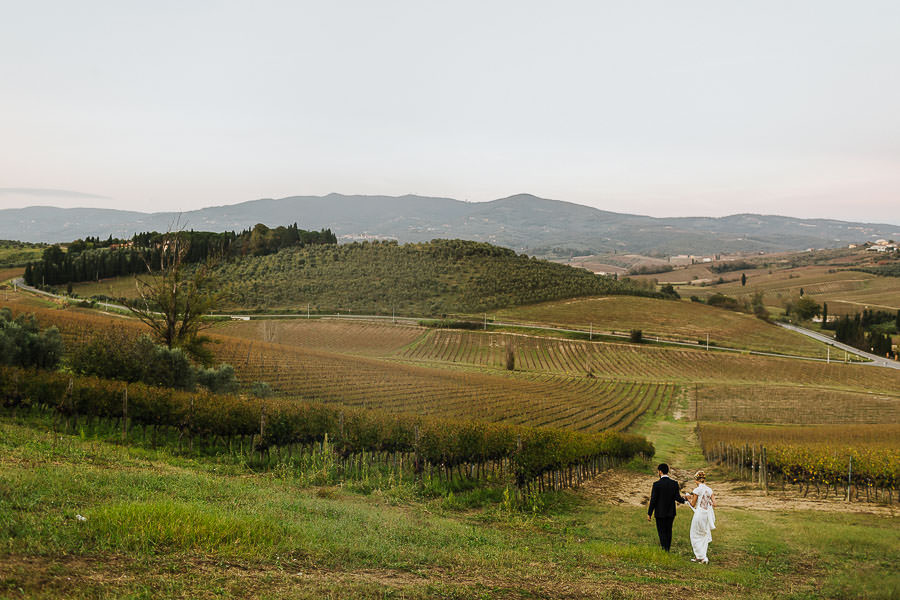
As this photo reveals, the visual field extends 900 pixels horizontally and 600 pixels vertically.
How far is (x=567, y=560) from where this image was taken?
435 inches

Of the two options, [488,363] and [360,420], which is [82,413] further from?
[488,363]

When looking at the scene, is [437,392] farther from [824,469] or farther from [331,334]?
[331,334]

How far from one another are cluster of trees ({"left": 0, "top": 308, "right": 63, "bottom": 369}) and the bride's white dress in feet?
84.5

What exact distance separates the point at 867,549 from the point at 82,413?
23.7 m

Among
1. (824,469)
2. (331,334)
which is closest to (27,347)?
(824,469)

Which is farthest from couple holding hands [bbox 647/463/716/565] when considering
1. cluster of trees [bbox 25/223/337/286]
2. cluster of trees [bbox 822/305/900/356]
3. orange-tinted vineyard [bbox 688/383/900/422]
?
cluster of trees [bbox 822/305/900/356]

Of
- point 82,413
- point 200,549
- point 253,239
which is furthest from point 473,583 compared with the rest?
point 253,239

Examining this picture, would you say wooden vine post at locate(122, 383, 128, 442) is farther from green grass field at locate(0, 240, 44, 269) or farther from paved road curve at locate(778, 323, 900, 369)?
green grass field at locate(0, 240, 44, 269)

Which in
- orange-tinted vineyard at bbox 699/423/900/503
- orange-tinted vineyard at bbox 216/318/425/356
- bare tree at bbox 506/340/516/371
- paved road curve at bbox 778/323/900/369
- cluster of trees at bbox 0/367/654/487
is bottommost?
paved road curve at bbox 778/323/900/369

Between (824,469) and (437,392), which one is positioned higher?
(824,469)

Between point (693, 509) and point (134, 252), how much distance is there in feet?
405

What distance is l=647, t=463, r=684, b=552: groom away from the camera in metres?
12.6

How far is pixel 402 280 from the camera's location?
121m

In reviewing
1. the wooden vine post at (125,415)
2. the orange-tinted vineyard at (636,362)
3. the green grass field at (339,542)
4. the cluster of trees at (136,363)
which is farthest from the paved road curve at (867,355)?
the wooden vine post at (125,415)
